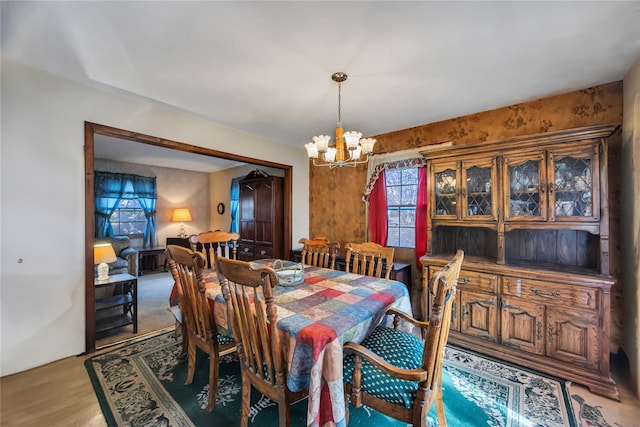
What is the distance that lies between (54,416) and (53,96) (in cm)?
251

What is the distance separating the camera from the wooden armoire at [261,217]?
14.8 feet

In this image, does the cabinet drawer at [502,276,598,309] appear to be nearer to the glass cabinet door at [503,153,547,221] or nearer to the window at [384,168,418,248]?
the glass cabinet door at [503,153,547,221]

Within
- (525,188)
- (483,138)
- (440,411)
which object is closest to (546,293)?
(525,188)

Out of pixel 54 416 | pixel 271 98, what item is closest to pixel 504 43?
pixel 271 98

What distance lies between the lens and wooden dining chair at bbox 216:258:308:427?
3.89 ft

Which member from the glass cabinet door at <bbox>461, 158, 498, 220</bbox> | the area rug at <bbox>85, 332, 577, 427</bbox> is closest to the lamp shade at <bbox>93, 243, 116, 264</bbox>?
the area rug at <bbox>85, 332, 577, 427</bbox>

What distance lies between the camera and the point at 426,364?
116cm

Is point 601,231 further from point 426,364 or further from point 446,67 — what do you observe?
point 426,364

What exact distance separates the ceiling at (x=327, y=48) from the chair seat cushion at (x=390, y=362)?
6.56ft

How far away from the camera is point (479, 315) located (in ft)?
8.10

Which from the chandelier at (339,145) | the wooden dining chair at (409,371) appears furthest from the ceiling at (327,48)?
the wooden dining chair at (409,371)

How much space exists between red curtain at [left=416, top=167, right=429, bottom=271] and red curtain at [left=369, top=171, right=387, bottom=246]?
1.56 feet

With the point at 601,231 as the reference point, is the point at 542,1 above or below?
above

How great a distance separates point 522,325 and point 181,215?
6.78 metres
